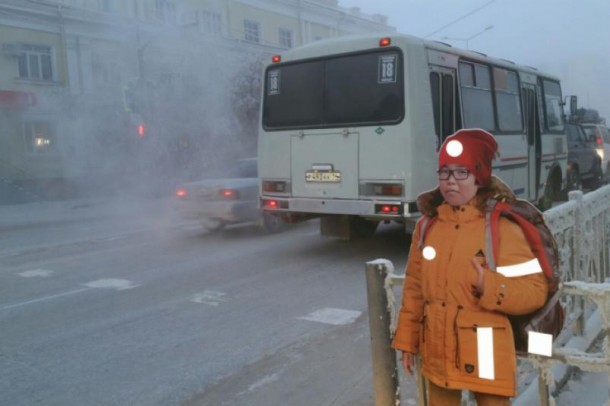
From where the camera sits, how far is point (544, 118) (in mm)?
11000

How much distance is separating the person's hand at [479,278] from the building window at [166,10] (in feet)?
81.3

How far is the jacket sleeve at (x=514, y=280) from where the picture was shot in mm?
2066

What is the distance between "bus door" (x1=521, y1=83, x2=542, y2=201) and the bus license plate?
165 inches

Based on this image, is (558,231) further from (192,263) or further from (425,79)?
(192,263)

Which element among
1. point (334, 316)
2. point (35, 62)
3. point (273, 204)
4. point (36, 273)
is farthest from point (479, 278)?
point (35, 62)

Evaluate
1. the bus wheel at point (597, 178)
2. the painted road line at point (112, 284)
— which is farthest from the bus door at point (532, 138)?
the bus wheel at point (597, 178)

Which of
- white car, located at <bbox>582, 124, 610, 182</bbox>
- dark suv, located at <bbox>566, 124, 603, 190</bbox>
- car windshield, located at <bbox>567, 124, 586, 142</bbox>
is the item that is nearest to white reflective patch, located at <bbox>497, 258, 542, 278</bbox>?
dark suv, located at <bbox>566, 124, 603, 190</bbox>

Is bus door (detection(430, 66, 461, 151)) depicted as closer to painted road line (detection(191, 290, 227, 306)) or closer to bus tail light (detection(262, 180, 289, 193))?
bus tail light (detection(262, 180, 289, 193))

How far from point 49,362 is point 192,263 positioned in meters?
3.66

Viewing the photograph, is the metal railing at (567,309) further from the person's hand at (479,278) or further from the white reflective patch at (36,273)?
the white reflective patch at (36,273)

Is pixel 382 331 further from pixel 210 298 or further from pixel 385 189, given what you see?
pixel 385 189

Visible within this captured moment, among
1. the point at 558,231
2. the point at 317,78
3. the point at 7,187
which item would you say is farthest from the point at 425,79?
the point at 7,187

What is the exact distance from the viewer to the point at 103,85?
83.4 ft

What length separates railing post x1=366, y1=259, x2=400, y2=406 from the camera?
105 inches
